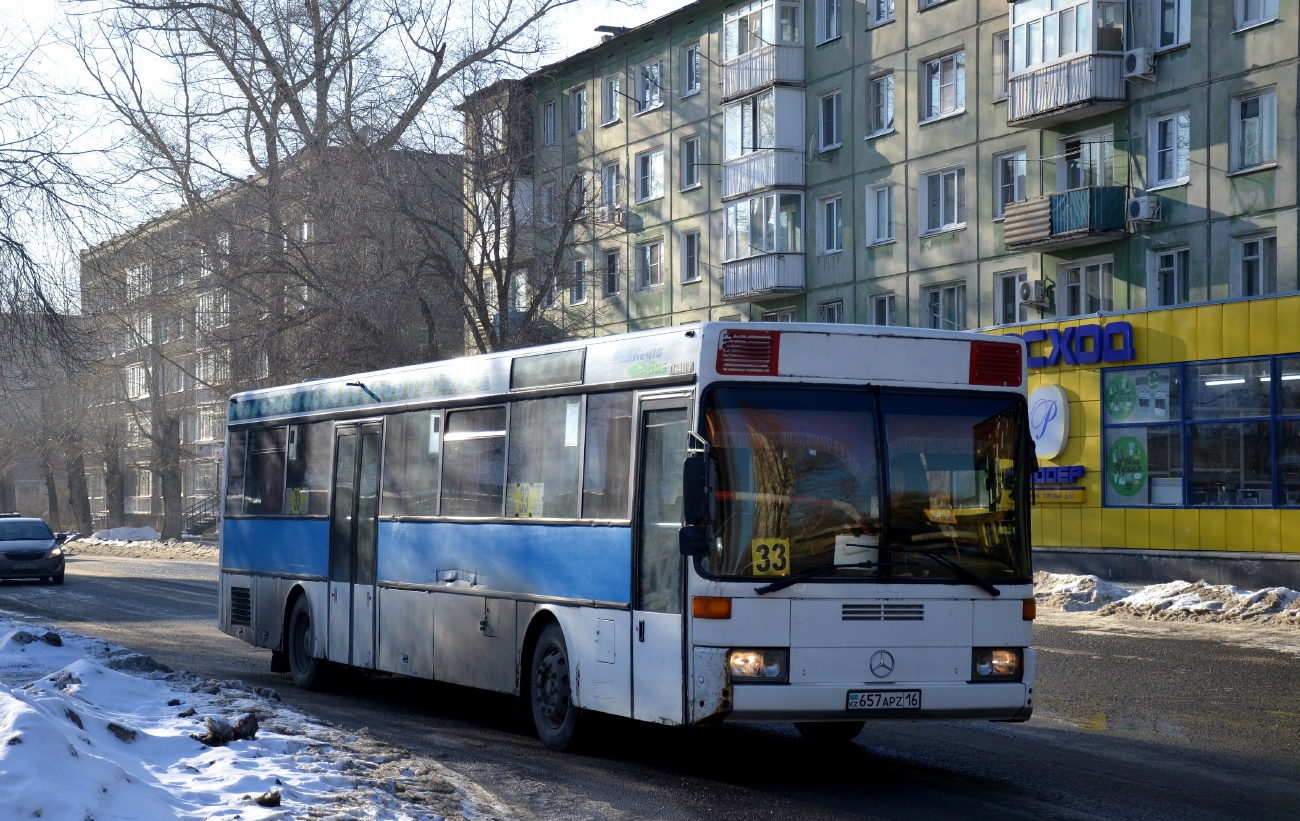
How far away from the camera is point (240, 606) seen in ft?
53.3

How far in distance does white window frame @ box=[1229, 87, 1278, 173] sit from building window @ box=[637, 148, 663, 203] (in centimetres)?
1960

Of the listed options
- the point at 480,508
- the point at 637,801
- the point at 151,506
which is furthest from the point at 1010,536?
the point at 151,506

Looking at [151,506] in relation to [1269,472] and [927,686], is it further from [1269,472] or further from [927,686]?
[927,686]

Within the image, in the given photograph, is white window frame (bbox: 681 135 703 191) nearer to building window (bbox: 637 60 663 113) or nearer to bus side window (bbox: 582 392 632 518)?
building window (bbox: 637 60 663 113)

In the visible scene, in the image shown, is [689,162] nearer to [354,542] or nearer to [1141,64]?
[1141,64]

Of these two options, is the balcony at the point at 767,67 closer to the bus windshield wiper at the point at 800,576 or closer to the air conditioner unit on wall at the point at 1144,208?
the air conditioner unit on wall at the point at 1144,208

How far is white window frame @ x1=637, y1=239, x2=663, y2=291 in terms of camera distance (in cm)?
4562

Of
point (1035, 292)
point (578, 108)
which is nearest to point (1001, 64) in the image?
point (1035, 292)

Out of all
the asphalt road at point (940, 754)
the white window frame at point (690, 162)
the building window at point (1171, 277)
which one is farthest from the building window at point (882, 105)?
the asphalt road at point (940, 754)

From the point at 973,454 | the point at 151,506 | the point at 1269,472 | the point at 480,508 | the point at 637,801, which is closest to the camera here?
the point at 637,801

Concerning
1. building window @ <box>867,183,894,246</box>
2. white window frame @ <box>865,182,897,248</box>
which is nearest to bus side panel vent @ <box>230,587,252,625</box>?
white window frame @ <box>865,182,897,248</box>

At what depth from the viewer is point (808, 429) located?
882 cm

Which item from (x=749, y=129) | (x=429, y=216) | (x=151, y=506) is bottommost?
(x=151, y=506)

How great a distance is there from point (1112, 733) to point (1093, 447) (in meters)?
21.4
